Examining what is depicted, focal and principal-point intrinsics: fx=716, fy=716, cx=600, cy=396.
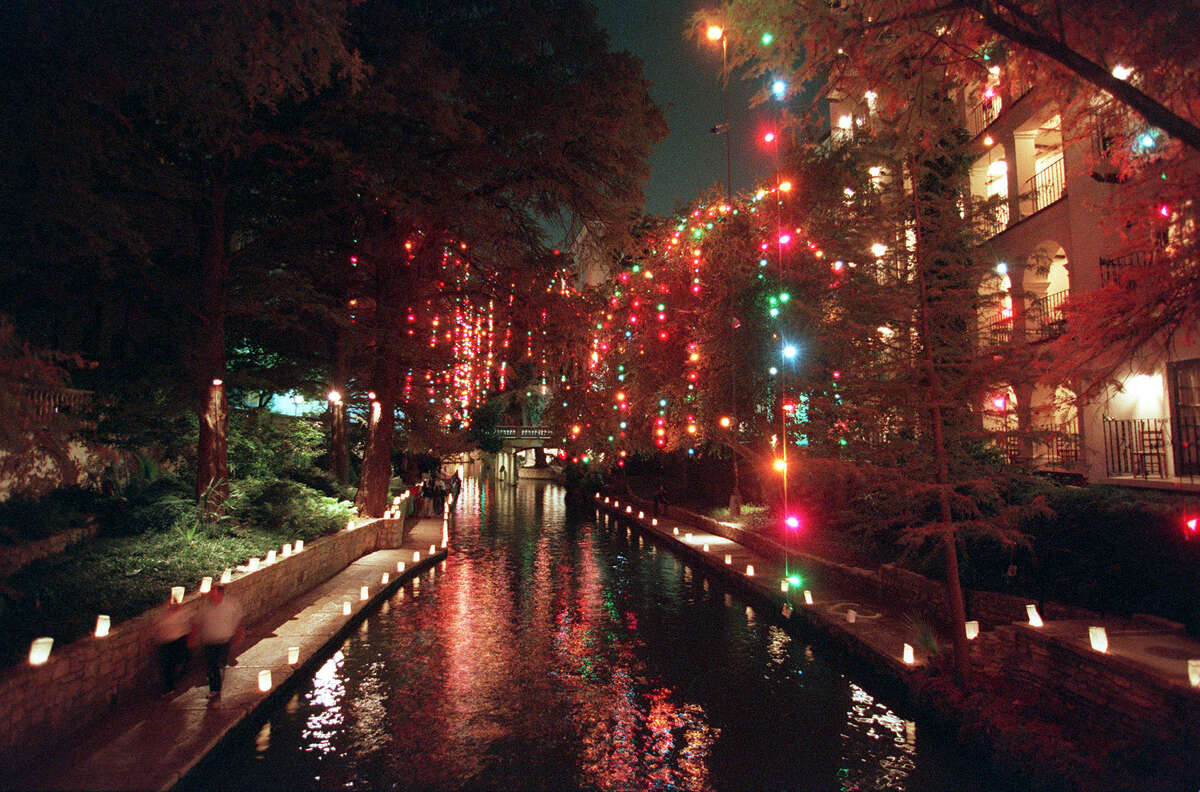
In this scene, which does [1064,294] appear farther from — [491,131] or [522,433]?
[522,433]

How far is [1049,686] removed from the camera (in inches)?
294

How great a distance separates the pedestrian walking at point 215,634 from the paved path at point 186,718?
270 mm

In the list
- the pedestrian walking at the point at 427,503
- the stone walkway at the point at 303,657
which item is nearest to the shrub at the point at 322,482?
the stone walkway at the point at 303,657

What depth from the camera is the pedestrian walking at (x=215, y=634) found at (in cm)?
798

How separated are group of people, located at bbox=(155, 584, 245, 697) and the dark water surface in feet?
2.94

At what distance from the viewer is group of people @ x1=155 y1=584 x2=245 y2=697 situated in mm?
8055

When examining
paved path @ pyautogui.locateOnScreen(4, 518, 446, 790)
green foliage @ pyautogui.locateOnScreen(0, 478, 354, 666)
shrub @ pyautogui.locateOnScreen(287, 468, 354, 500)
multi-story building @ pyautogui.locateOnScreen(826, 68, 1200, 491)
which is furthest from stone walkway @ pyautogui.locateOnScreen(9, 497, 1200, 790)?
shrub @ pyautogui.locateOnScreen(287, 468, 354, 500)

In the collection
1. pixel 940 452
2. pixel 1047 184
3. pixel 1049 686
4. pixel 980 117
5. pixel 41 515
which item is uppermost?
pixel 980 117

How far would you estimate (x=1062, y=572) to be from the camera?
32.8 ft

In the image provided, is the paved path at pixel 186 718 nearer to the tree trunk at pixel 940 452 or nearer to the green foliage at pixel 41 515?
the green foliage at pixel 41 515

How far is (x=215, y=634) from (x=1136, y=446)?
15042 millimetres

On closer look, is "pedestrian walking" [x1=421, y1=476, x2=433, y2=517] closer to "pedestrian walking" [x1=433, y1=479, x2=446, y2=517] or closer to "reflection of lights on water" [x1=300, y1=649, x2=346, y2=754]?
"pedestrian walking" [x1=433, y1=479, x2=446, y2=517]

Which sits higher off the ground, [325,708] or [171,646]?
[171,646]

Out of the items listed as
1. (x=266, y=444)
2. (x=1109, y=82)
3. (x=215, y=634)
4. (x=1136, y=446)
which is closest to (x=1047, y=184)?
(x=1136, y=446)
